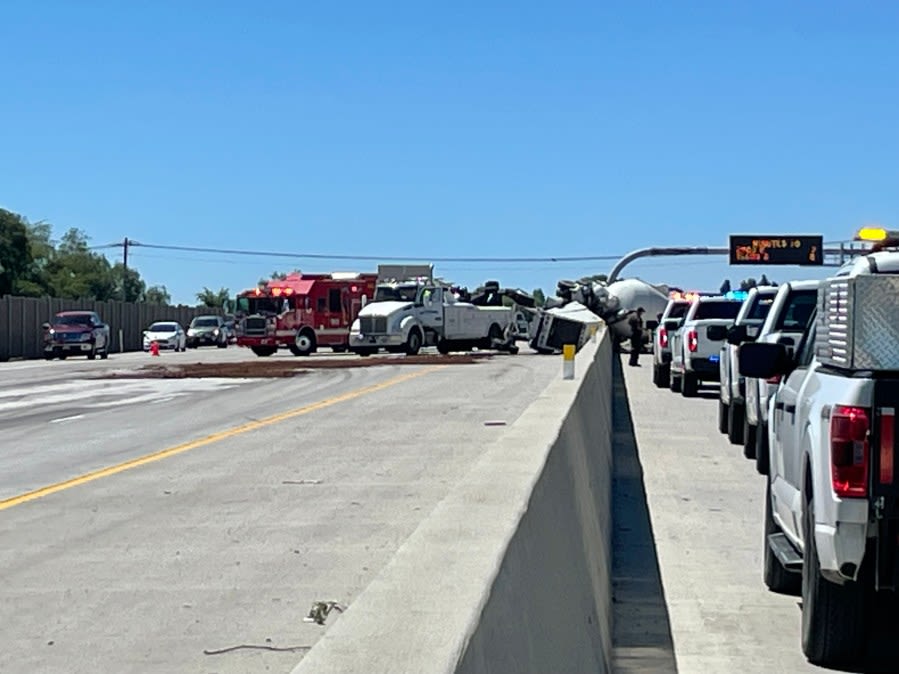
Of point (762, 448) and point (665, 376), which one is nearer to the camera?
point (762, 448)

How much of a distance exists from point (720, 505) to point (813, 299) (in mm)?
4296

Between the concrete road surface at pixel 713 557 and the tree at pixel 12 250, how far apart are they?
284 ft

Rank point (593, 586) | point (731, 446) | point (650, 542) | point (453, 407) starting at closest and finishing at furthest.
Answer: point (593, 586) → point (650, 542) → point (731, 446) → point (453, 407)

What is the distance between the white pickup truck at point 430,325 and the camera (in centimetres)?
5238

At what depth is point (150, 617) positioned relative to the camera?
350 inches

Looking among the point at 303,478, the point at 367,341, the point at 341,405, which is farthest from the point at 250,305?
the point at 303,478

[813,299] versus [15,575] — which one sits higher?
[813,299]

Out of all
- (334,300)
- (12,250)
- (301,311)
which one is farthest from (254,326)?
(12,250)

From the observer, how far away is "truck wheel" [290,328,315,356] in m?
54.5

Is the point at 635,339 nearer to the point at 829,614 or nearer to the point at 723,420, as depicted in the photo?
the point at 723,420

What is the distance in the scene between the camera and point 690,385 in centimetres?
2967

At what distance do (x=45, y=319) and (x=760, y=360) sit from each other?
2240 inches

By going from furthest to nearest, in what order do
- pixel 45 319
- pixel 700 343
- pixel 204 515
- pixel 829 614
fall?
pixel 45 319
pixel 700 343
pixel 204 515
pixel 829 614

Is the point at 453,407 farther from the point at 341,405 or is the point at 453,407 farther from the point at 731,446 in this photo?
the point at 731,446
